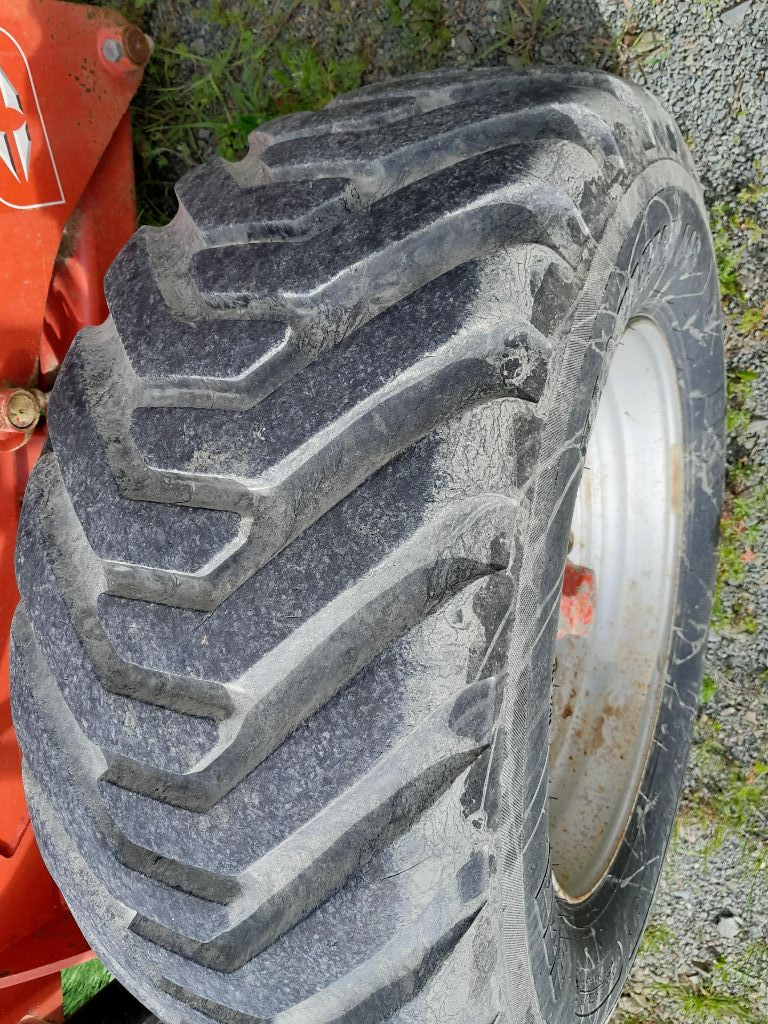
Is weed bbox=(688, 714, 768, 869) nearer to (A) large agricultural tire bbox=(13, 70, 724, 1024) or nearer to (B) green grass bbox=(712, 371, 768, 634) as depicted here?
(B) green grass bbox=(712, 371, 768, 634)

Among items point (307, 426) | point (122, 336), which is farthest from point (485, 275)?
point (122, 336)

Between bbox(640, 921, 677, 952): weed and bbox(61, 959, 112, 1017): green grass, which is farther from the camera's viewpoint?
bbox(61, 959, 112, 1017): green grass

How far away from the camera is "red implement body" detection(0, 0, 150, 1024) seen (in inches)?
45.7

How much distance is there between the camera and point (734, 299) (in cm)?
162

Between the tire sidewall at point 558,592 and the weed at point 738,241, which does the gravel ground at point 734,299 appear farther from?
the tire sidewall at point 558,592

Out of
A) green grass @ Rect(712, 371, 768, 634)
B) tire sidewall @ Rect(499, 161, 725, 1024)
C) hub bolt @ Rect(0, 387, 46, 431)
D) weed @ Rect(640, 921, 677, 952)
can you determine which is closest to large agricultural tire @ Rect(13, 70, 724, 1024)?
tire sidewall @ Rect(499, 161, 725, 1024)

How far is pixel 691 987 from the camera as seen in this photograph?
1747 millimetres

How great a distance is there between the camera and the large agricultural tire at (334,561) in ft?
2.59

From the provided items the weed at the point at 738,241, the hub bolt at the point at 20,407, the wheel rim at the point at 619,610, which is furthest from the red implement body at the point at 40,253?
the weed at the point at 738,241

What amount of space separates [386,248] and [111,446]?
0.33 meters

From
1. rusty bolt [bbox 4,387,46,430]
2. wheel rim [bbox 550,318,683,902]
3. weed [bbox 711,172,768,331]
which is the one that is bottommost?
wheel rim [bbox 550,318,683,902]

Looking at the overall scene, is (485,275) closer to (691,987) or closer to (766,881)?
(766,881)

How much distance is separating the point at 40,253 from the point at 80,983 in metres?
1.74

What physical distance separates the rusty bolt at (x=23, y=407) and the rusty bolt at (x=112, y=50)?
60cm
